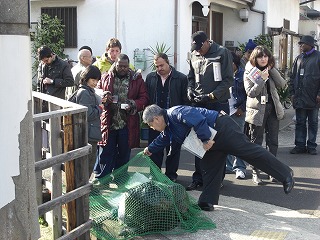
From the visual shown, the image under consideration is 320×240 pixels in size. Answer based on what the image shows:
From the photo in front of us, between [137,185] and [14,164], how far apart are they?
2024 millimetres

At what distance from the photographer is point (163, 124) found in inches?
223

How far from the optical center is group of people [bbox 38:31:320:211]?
19.4 ft

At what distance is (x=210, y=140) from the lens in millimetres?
5727

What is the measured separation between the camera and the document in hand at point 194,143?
5.71 metres

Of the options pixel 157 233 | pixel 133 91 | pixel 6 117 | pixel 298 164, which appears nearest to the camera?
pixel 6 117

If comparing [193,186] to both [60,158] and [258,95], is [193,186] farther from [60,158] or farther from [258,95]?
[60,158]

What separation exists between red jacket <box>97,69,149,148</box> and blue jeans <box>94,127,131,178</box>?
0.22ft

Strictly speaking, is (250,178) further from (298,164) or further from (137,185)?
(137,185)

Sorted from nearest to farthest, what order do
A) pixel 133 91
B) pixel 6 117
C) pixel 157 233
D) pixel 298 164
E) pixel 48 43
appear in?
pixel 6 117, pixel 157 233, pixel 133 91, pixel 298 164, pixel 48 43

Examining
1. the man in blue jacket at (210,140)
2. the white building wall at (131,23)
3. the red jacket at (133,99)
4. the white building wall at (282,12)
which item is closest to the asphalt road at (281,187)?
the man in blue jacket at (210,140)

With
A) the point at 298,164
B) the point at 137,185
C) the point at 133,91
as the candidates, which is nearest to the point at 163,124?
the point at 137,185

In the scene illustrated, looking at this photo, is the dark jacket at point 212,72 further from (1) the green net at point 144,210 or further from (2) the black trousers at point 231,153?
(1) the green net at point 144,210

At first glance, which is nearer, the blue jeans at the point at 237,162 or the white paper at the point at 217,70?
the white paper at the point at 217,70

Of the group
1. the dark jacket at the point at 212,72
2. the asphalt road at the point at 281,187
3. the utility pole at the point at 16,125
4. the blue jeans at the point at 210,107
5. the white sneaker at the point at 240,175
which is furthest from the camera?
the white sneaker at the point at 240,175
